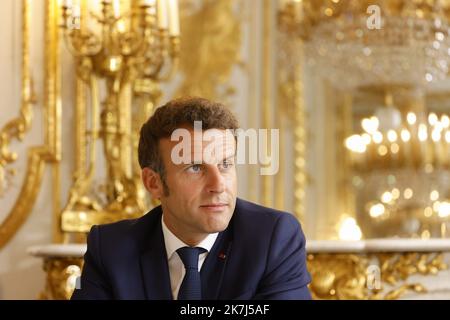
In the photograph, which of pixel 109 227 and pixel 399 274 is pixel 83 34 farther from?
pixel 109 227

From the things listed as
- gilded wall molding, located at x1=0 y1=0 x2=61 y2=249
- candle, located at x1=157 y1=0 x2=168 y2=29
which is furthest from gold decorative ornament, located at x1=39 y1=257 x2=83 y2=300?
candle, located at x1=157 y1=0 x2=168 y2=29

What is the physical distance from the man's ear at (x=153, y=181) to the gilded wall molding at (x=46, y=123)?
2.11 metres

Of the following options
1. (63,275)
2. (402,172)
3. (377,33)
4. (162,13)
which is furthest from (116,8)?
(402,172)

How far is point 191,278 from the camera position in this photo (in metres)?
1.58

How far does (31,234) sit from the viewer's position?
12.1 feet

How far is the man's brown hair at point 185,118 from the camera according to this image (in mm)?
1524

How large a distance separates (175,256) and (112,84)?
1971mm

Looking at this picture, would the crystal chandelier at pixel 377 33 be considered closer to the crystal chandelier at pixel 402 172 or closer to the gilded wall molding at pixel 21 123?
the crystal chandelier at pixel 402 172

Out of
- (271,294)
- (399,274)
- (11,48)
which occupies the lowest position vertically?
(399,274)

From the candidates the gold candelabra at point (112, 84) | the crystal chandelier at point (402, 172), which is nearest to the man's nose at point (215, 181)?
the gold candelabra at point (112, 84)
